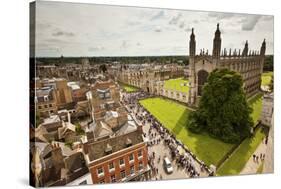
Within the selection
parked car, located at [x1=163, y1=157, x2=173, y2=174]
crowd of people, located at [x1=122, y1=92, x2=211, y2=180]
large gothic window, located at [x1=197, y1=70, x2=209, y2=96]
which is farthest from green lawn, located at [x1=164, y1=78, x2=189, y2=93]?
parked car, located at [x1=163, y1=157, x2=173, y2=174]

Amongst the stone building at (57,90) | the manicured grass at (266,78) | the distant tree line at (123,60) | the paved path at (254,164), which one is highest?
the distant tree line at (123,60)

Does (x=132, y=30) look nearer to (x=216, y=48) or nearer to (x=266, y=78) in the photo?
(x=216, y=48)

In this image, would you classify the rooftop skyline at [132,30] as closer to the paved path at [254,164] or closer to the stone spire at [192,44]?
the stone spire at [192,44]

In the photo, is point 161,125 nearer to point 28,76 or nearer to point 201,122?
point 201,122

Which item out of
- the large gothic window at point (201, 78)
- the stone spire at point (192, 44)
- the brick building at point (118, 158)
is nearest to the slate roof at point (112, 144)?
the brick building at point (118, 158)

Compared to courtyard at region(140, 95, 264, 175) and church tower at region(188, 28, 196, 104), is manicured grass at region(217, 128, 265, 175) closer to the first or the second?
courtyard at region(140, 95, 264, 175)

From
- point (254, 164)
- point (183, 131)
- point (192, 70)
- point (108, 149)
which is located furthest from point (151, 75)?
point (254, 164)
